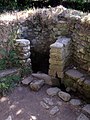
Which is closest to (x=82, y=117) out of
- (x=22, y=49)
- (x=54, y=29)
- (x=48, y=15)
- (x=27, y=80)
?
(x=27, y=80)

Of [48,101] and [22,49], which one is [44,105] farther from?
[22,49]

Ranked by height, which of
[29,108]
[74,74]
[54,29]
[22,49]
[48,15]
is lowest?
[29,108]

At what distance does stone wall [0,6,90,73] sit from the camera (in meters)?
5.58

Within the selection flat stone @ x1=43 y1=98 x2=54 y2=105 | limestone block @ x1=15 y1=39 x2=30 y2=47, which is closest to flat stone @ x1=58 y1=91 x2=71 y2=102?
flat stone @ x1=43 y1=98 x2=54 y2=105

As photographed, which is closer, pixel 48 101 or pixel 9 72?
pixel 48 101

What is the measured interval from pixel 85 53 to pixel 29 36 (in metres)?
1.63

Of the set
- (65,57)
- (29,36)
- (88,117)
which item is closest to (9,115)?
(88,117)

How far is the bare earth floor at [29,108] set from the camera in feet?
15.5

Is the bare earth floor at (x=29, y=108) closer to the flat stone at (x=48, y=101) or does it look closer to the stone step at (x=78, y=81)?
the flat stone at (x=48, y=101)

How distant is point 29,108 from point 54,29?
2241 millimetres

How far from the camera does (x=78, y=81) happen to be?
5.45 m

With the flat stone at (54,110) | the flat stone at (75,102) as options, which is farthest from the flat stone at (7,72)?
the flat stone at (75,102)

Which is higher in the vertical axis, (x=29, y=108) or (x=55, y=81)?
(x=55, y=81)

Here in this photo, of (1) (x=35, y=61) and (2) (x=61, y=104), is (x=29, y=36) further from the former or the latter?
(2) (x=61, y=104)
